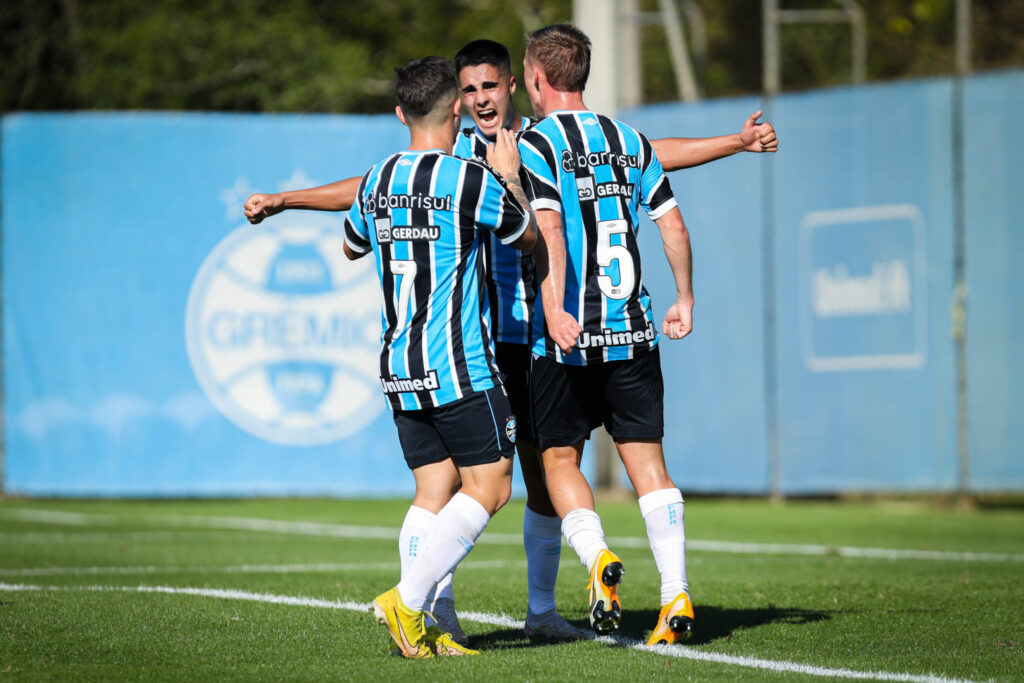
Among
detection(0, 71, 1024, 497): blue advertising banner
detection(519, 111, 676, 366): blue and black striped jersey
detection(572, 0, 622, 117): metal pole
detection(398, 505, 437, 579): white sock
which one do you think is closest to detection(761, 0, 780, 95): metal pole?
detection(0, 71, 1024, 497): blue advertising banner

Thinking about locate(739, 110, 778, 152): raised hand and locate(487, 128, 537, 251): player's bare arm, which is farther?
locate(739, 110, 778, 152): raised hand

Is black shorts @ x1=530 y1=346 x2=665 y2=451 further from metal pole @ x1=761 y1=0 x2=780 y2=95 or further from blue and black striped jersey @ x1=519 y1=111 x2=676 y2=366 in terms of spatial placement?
metal pole @ x1=761 y1=0 x2=780 y2=95

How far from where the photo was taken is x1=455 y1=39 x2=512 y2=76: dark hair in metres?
5.73

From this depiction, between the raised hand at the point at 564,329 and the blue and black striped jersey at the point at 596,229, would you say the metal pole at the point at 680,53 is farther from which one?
the raised hand at the point at 564,329

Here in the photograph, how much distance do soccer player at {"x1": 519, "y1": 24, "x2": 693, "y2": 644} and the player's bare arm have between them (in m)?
0.16

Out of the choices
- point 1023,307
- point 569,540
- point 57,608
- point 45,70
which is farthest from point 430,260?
point 45,70

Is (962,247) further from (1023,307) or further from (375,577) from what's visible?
(375,577)

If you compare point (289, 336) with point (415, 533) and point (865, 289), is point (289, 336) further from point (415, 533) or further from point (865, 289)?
point (415, 533)

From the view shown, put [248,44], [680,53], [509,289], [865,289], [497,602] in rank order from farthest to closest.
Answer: [248,44]
[680,53]
[865,289]
[497,602]
[509,289]

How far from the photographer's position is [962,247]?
40.4ft

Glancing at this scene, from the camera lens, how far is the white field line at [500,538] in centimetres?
902

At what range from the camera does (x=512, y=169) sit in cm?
500

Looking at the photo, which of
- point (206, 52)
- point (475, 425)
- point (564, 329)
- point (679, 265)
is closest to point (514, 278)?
point (564, 329)

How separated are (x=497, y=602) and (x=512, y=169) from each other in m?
2.46
